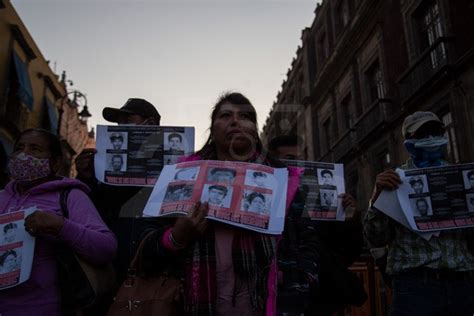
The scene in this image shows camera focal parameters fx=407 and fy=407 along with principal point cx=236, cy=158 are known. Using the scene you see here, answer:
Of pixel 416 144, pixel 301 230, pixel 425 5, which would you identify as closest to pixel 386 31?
pixel 425 5

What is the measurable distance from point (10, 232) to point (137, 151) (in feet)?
2.92

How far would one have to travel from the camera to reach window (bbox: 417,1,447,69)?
393 inches

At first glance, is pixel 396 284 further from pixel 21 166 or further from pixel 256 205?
pixel 21 166

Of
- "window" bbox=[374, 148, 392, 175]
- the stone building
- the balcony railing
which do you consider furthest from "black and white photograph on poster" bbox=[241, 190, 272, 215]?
"window" bbox=[374, 148, 392, 175]

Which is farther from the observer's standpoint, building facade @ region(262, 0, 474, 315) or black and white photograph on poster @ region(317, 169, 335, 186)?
building facade @ region(262, 0, 474, 315)

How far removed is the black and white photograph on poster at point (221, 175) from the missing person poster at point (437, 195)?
123 cm

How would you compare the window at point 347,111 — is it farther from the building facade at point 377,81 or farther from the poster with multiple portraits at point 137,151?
the poster with multiple portraits at point 137,151

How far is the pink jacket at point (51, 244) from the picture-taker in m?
1.80

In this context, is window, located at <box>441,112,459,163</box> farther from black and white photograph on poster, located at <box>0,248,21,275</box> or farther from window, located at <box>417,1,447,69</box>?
black and white photograph on poster, located at <box>0,248,21,275</box>

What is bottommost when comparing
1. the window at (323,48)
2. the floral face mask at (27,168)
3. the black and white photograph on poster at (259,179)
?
the black and white photograph on poster at (259,179)

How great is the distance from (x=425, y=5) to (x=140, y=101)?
10768 mm

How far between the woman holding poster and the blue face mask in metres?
Answer: 1.23

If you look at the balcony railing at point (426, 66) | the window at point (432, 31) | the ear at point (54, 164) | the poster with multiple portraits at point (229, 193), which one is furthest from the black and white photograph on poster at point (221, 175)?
the window at point (432, 31)

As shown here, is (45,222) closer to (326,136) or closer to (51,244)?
(51,244)
